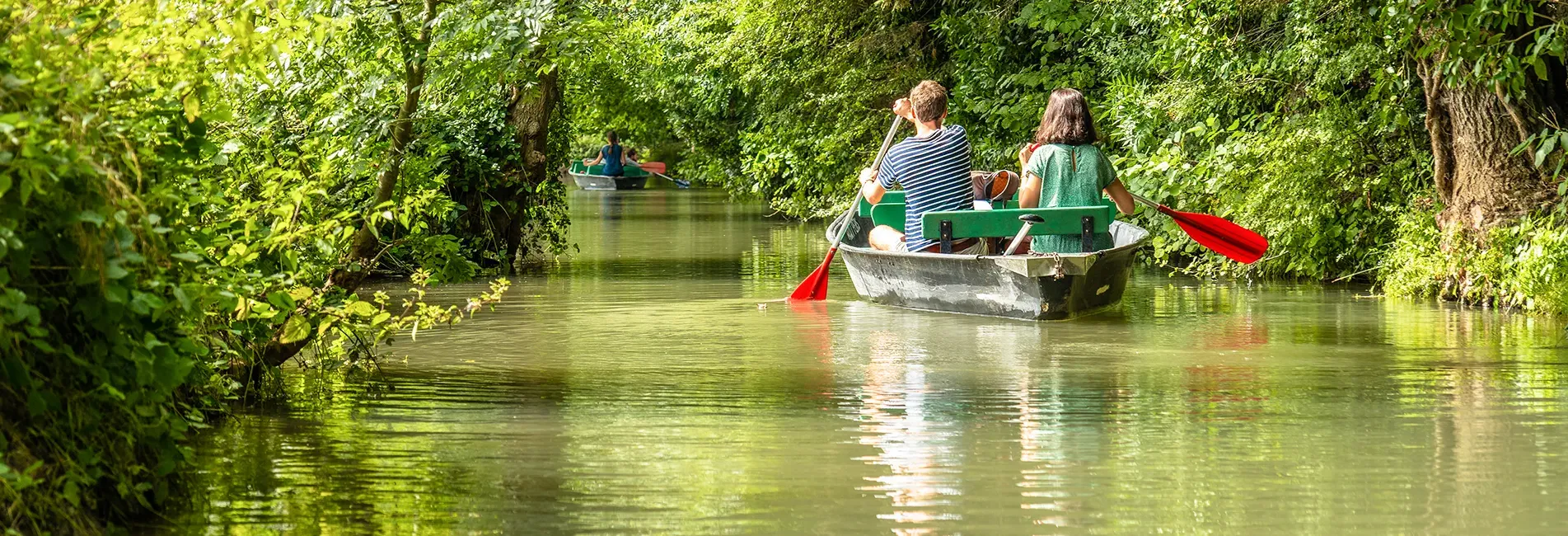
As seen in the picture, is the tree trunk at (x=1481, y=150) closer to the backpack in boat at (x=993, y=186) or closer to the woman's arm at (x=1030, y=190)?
the woman's arm at (x=1030, y=190)

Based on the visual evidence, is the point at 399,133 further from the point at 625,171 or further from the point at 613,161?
the point at 625,171

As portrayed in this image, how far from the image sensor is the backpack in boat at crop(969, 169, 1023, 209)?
46.8ft

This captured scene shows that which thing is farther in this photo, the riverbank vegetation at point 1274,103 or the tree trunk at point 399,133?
the riverbank vegetation at point 1274,103

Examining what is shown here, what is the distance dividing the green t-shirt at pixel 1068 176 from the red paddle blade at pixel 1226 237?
1.56m

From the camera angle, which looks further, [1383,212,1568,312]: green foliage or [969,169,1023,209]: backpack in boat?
[969,169,1023,209]: backpack in boat

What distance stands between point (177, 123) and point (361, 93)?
14.0 ft

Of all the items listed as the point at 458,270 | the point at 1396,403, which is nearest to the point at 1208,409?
the point at 1396,403

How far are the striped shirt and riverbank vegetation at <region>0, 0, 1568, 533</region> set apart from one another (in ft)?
7.06

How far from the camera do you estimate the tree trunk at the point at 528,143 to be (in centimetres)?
1802

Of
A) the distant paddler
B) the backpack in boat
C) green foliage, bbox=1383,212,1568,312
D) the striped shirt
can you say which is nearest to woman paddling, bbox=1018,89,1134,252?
the striped shirt

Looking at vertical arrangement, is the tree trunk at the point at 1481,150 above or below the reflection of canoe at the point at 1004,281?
above

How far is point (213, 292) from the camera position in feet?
20.2

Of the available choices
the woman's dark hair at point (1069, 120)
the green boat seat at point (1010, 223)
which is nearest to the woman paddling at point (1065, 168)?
the woman's dark hair at point (1069, 120)

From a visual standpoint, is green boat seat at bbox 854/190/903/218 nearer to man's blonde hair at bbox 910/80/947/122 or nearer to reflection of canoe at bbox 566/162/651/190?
man's blonde hair at bbox 910/80/947/122
